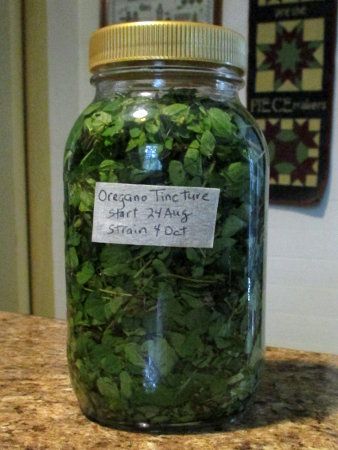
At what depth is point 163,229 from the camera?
44cm

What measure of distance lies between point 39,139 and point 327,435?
126 centimetres

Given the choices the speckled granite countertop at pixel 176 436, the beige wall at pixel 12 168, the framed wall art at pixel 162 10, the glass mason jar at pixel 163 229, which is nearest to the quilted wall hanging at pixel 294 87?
the framed wall art at pixel 162 10

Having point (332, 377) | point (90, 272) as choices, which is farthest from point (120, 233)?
point (332, 377)

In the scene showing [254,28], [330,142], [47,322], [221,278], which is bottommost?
[47,322]

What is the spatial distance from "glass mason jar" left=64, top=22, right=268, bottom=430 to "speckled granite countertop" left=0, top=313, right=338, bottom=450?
21 mm

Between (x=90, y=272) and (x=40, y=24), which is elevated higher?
(x=40, y=24)

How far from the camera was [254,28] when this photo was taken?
139cm

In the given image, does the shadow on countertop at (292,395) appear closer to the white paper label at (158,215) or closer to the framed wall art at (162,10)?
the white paper label at (158,215)

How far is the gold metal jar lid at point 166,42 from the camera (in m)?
0.44

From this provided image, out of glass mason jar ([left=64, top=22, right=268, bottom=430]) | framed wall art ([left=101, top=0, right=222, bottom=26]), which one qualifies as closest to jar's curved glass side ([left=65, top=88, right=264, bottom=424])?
glass mason jar ([left=64, top=22, right=268, bottom=430])

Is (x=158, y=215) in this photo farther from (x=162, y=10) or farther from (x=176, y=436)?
(x=162, y=10)

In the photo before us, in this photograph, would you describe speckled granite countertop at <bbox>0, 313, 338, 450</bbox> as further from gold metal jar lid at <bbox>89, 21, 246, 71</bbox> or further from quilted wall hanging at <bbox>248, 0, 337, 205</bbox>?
quilted wall hanging at <bbox>248, 0, 337, 205</bbox>

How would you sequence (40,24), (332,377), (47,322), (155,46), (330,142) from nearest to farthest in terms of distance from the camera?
(155,46)
(332,377)
(47,322)
(330,142)
(40,24)

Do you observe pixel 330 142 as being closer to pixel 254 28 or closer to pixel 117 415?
pixel 254 28
